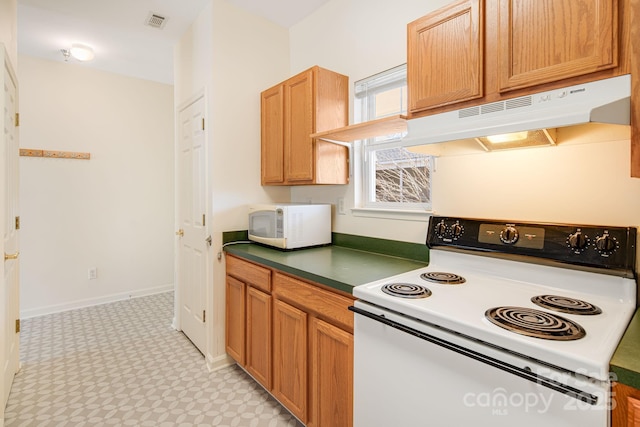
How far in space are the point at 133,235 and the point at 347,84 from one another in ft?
10.6

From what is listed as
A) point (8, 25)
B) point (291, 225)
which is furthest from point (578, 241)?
point (8, 25)

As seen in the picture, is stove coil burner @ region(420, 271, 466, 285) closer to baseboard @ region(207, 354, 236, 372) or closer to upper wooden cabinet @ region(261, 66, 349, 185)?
upper wooden cabinet @ region(261, 66, 349, 185)

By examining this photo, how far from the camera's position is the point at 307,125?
2.13 m

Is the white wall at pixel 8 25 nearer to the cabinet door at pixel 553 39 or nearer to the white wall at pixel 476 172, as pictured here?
the white wall at pixel 476 172

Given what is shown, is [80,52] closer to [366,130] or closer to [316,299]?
[366,130]

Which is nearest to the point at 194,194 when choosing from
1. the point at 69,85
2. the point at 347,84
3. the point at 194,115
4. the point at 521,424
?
the point at 194,115

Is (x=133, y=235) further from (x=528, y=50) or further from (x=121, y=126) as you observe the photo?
(x=528, y=50)

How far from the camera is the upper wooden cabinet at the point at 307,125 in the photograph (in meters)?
2.11

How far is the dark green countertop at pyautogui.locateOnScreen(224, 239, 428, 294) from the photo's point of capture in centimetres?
146

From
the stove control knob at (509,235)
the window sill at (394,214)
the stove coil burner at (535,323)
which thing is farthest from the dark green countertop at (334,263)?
the stove coil burner at (535,323)

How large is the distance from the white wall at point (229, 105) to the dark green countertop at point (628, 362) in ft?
7.14

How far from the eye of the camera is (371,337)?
1.23 metres

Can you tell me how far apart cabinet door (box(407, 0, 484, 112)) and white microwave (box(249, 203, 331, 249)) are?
996 mm

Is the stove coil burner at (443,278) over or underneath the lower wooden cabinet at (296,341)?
over
